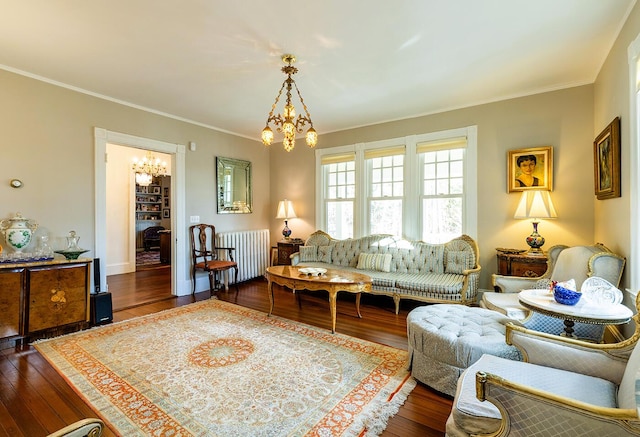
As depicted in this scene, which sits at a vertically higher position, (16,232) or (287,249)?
(16,232)

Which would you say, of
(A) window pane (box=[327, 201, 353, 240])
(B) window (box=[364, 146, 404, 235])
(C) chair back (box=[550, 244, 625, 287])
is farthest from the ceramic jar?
(C) chair back (box=[550, 244, 625, 287])

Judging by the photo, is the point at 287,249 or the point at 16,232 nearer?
the point at 16,232

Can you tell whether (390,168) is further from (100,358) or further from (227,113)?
(100,358)

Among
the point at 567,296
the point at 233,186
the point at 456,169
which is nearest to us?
the point at 567,296

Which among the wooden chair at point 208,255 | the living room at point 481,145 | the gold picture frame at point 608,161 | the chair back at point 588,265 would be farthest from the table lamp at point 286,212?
the gold picture frame at point 608,161

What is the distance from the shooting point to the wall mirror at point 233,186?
5402mm

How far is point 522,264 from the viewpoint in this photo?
350 centimetres

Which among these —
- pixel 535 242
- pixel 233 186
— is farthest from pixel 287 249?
pixel 535 242

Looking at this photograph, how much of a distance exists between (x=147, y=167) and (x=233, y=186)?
3.07 m

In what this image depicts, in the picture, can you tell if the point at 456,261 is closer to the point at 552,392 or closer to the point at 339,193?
the point at 339,193

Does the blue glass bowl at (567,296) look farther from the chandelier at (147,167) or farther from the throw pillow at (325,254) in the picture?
the chandelier at (147,167)

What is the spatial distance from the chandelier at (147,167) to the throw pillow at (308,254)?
4613mm

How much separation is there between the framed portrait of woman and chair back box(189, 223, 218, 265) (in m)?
4.51

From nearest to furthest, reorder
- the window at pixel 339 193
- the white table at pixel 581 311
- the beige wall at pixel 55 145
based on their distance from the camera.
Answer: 1. the white table at pixel 581 311
2. the beige wall at pixel 55 145
3. the window at pixel 339 193
